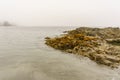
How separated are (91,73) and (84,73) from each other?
84cm

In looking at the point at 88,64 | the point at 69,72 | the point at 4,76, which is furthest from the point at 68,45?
the point at 4,76

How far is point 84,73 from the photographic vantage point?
24359 mm

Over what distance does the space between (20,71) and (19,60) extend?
6075mm


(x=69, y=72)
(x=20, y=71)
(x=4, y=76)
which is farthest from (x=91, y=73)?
(x=4, y=76)

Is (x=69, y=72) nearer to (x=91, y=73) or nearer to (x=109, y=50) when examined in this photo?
(x=91, y=73)

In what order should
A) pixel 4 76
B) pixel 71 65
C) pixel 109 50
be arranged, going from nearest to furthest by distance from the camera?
pixel 4 76, pixel 71 65, pixel 109 50

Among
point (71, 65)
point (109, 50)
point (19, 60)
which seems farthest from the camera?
point (109, 50)

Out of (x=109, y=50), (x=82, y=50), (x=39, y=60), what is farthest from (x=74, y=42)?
(x=39, y=60)

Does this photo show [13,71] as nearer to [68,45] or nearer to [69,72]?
[69,72]

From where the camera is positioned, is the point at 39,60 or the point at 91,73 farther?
the point at 39,60

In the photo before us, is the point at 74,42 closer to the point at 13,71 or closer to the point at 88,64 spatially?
the point at 88,64

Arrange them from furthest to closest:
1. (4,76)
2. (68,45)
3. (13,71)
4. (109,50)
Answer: (68,45)
(109,50)
(13,71)
(4,76)

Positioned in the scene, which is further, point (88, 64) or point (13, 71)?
point (88, 64)

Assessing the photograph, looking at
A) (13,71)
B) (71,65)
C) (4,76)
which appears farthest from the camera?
(71,65)
